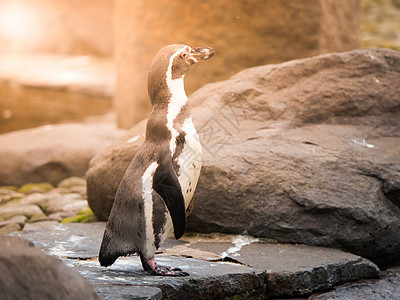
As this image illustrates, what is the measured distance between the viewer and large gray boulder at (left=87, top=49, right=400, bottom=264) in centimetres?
389

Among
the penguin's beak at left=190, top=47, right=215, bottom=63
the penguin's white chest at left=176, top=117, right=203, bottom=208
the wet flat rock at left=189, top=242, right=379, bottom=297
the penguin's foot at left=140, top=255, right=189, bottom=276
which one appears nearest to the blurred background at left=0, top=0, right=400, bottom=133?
the wet flat rock at left=189, top=242, right=379, bottom=297

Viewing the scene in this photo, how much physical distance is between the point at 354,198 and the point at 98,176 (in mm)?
2064

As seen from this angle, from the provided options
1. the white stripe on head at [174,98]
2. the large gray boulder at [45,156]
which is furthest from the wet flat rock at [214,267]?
the large gray boulder at [45,156]

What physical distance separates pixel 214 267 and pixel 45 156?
12.7 ft

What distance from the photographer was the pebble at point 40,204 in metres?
4.90

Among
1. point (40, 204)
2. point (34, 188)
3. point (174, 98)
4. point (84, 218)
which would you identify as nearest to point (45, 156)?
point (34, 188)

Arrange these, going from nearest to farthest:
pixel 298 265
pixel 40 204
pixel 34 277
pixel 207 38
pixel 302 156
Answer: pixel 34 277
pixel 298 265
pixel 302 156
pixel 40 204
pixel 207 38

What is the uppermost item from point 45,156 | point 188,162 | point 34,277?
point 188,162

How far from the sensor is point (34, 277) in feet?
6.49

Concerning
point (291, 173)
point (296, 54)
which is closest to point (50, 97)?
point (296, 54)

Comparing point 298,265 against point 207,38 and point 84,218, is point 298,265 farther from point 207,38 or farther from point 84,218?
point 207,38

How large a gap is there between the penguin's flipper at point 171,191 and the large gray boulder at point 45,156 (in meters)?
3.90

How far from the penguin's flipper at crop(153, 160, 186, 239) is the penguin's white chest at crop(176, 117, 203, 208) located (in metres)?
0.09

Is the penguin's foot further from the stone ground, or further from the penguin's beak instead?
the penguin's beak
